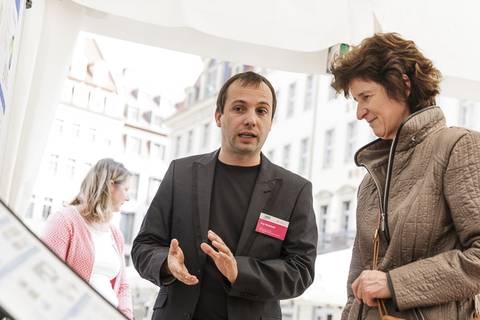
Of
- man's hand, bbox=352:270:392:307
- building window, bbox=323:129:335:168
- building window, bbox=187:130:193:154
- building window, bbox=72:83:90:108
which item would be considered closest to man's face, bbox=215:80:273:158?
man's hand, bbox=352:270:392:307

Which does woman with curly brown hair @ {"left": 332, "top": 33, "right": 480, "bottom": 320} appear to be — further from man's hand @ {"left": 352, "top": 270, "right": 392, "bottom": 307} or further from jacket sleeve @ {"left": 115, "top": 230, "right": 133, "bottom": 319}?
jacket sleeve @ {"left": 115, "top": 230, "right": 133, "bottom": 319}

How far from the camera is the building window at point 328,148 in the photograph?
70.8ft

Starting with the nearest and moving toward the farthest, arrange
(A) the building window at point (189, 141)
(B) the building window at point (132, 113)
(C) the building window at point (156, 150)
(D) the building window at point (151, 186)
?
(D) the building window at point (151, 186), (A) the building window at point (189, 141), (C) the building window at point (156, 150), (B) the building window at point (132, 113)

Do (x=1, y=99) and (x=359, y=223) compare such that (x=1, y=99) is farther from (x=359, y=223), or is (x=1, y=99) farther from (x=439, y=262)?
(x=439, y=262)

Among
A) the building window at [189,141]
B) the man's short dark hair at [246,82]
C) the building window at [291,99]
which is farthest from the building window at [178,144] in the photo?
the man's short dark hair at [246,82]

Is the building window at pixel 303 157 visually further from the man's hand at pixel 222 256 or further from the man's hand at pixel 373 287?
the man's hand at pixel 373 287

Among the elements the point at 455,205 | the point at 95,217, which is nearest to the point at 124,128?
the point at 95,217

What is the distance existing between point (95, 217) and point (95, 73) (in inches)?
933

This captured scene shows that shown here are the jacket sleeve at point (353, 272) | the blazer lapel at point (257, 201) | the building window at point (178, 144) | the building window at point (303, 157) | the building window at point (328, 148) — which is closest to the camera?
the jacket sleeve at point (353, 272)

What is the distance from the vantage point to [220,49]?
2551 millimetres

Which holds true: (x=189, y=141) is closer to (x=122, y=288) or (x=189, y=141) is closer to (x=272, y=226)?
(x=122, y=288)

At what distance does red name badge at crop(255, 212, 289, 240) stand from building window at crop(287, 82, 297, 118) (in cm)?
2168

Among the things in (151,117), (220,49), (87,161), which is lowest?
(220,49)

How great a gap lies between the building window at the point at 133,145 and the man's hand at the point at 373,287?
82.1 ft
